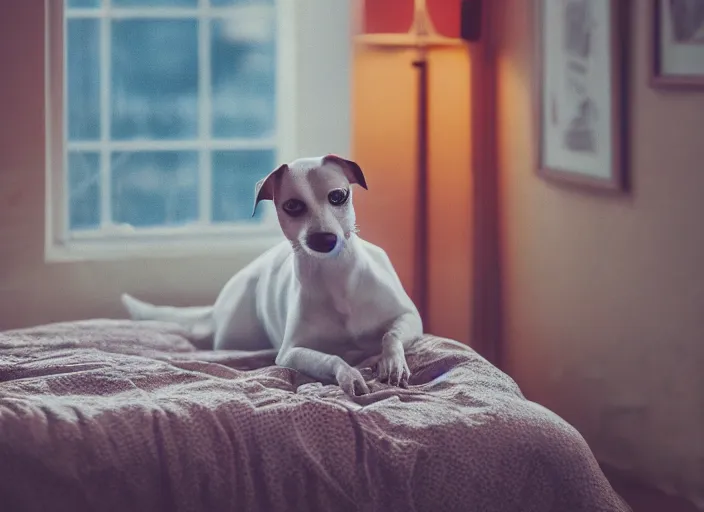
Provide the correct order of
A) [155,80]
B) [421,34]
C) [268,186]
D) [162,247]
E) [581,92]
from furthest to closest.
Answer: [155,80] < [162,247] < [421,34] < [581,92] < [268,186]

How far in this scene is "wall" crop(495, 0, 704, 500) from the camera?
257 centimetres

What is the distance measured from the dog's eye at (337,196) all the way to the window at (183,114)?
1329 millimetres

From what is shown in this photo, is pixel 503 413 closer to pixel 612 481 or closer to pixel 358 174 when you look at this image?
pixel 358 174

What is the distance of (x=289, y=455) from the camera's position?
1.93 m

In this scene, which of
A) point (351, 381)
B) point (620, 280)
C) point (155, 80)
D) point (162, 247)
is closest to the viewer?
point (351, 381)

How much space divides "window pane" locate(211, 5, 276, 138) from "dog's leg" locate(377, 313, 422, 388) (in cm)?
Answer: 156

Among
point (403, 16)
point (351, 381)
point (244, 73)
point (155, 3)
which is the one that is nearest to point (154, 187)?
point (244, 73)

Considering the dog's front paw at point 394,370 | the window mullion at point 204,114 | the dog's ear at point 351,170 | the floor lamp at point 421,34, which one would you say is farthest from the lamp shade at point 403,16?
the dog's front paw at point 394,370

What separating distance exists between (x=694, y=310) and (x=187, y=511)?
4.47ft

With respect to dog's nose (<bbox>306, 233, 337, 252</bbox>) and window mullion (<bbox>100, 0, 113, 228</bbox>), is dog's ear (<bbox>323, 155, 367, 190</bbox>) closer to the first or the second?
dog's nose (<bbox>306, 233, 337, 252</bbox>)

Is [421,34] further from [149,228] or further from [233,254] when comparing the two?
[149,228]

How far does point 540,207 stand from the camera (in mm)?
3355

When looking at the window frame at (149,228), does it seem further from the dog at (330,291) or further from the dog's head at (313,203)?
the dog's head at (313,203)

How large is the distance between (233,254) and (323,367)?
1.44 m
